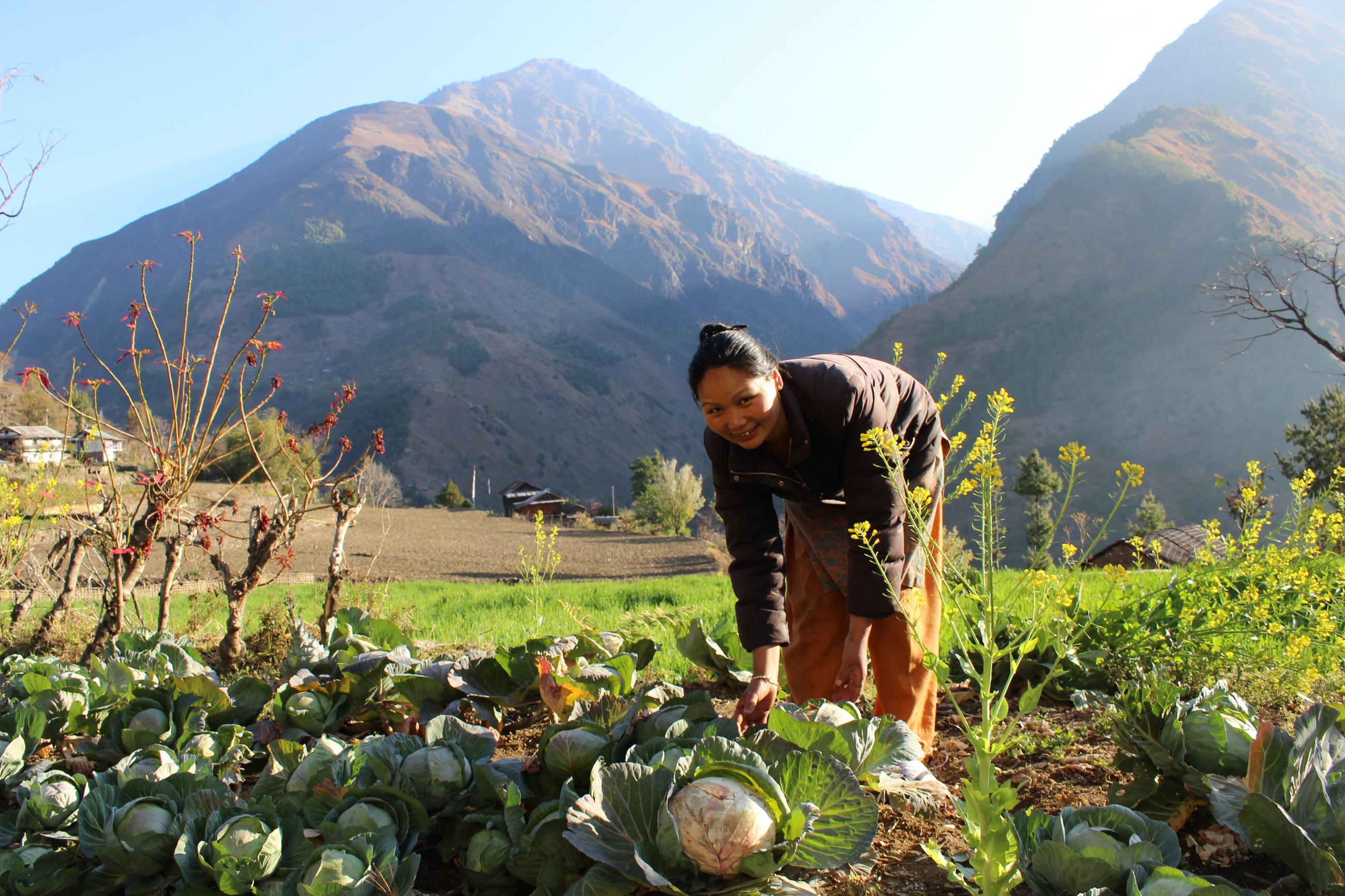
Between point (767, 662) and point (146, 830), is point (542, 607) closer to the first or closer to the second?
point (767, 662)

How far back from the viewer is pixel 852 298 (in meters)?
158

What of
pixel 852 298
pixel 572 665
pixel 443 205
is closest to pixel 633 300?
pixel 443 205

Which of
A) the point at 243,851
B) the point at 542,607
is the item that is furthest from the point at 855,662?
the point at 542,607

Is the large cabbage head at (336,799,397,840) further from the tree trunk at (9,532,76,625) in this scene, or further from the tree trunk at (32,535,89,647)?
the tree trunk at (9,532,76,625)

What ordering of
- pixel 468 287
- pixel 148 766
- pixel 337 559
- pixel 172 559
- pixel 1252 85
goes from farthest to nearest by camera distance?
pixel 1252 85
pixel 468 287
pixel 337 559
pixel 172 559
pixel 148 766

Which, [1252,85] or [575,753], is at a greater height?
[1252,85]

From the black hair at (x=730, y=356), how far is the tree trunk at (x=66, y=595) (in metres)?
2.89

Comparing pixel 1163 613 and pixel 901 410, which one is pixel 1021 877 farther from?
pixel 1163 613

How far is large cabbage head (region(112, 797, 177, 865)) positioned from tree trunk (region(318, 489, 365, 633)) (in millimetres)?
1479

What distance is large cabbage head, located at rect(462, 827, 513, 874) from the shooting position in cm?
154

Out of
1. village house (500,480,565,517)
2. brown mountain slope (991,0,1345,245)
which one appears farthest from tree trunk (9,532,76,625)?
brown mountain slope (991,0,1345,245)

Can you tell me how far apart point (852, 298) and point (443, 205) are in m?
80.6

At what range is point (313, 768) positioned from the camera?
5.84 ft

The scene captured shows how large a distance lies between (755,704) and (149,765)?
1500 millimetres
